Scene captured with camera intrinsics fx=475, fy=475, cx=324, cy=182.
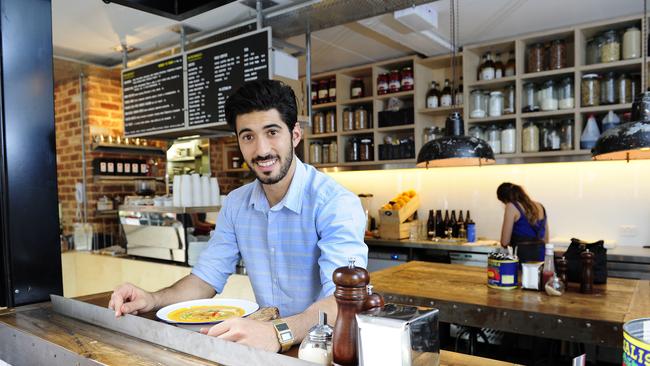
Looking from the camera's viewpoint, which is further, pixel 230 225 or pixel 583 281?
pixel 583 281

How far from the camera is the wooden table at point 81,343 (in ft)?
3.47

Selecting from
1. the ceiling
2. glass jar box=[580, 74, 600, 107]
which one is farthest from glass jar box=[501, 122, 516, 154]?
the ceiling

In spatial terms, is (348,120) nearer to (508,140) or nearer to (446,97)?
(446,97)

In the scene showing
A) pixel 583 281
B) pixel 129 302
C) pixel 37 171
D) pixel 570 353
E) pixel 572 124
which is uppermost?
pixel 572 124

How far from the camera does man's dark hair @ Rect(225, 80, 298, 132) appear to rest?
1.48 meters

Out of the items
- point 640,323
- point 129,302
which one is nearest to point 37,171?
point 129,302

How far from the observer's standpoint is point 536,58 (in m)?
4.03

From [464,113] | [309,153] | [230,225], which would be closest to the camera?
[230,225]

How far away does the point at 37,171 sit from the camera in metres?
1.69

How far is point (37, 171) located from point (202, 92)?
188cm

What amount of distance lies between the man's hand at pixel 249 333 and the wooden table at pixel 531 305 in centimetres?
150

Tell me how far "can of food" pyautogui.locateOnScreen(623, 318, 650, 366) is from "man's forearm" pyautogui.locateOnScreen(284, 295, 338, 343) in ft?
2.17

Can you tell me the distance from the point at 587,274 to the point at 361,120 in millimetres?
2982

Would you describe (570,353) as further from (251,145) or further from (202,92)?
(202,92)
